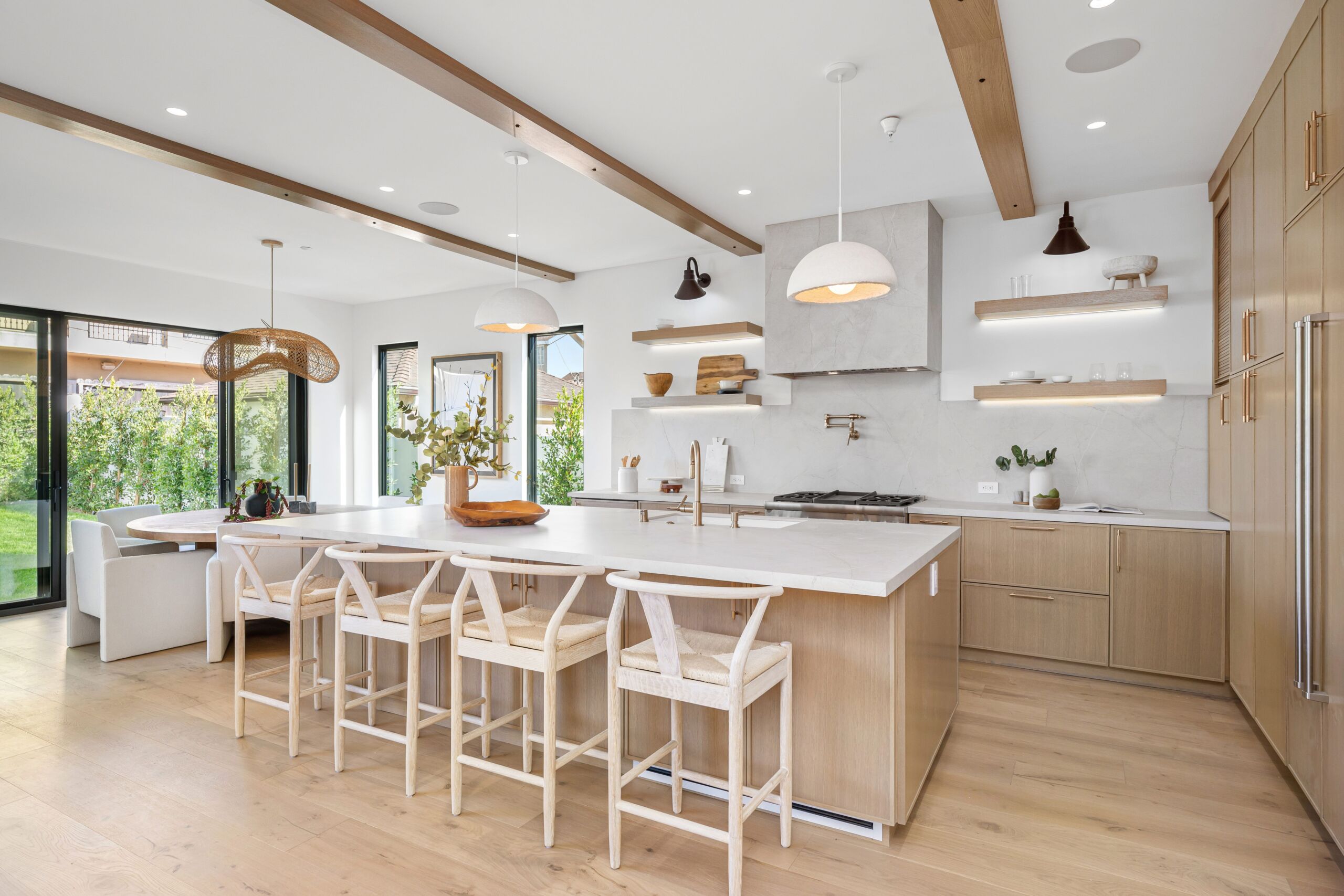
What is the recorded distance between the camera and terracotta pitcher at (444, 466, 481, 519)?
3.35m

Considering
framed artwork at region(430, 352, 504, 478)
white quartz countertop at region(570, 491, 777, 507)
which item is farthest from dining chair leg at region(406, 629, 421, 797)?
framed artwork at region(430, 352, 504, 478)

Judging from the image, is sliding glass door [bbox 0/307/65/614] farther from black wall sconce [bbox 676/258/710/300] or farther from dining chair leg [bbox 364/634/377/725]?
black wall sconce [bbox 676/258/710/300]

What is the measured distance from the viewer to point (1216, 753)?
290 cm

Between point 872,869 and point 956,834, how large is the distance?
0.36 meters

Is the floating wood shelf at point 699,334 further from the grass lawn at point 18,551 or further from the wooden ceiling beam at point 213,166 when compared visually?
the grass lawn at point 18,551

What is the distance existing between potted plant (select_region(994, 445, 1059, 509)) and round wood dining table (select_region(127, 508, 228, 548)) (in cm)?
468

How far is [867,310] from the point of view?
451 cm

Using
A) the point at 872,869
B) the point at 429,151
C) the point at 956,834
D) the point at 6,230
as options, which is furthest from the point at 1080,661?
the point at 6,230

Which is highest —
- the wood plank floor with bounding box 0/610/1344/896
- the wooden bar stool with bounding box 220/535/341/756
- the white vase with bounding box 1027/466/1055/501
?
the white vase with bounding box 1027/466/1055/501

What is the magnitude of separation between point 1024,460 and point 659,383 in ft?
8.57

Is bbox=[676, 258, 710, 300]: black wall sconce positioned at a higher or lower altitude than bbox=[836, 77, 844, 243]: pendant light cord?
lower

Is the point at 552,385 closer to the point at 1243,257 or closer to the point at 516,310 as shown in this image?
the point at 516,310

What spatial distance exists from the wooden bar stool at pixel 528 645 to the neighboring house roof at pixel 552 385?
4097mm

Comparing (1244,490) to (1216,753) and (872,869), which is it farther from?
(872,869)
